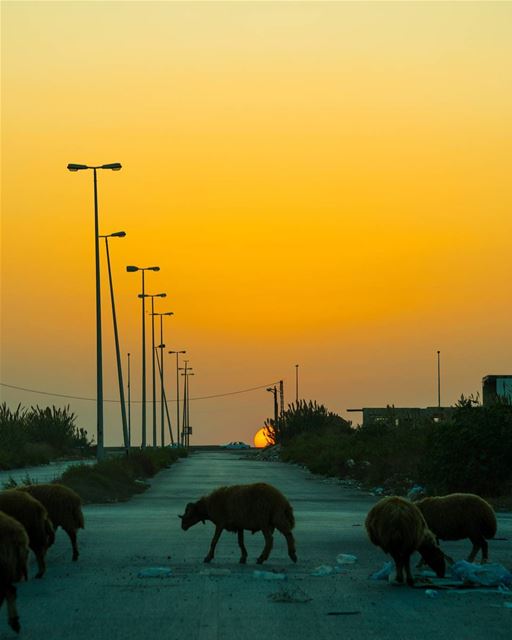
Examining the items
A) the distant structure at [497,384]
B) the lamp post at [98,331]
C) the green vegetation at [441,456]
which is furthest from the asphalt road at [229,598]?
the distant structure at [497,384]

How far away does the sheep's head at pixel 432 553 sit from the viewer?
15.7 metres

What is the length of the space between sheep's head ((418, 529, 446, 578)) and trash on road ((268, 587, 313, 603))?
168 centimetres

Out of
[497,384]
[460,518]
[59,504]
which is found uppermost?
[497,384]

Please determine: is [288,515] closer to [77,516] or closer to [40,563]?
[77,516]

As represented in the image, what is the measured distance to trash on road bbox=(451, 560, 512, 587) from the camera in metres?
15.6

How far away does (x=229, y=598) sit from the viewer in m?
14.4

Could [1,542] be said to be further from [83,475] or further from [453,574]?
[83,475]

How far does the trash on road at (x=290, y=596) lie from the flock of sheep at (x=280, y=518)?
3.82ft

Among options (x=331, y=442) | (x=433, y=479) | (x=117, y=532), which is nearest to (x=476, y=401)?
(x=433, y=479)

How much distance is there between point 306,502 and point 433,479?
12.3 feet

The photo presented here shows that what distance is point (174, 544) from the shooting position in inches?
843

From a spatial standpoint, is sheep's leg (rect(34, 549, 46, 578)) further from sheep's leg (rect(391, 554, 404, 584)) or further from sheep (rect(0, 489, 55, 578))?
sheep's leg (rect(391, 554, 404, 584))

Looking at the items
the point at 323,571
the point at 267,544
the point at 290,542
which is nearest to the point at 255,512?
the point at 267,544

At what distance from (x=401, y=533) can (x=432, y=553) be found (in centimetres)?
107
